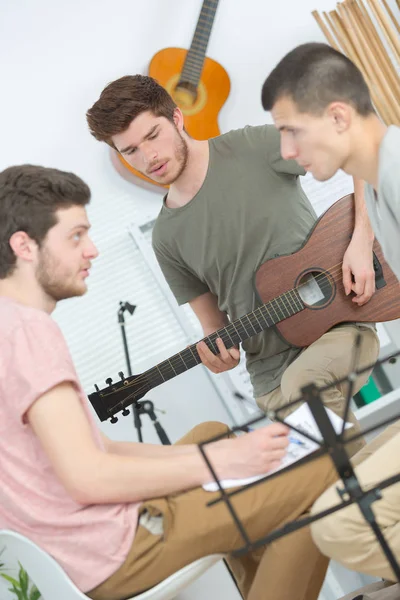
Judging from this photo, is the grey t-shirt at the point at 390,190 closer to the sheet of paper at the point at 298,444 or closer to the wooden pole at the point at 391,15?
the sheet of paper at the point at 298,444

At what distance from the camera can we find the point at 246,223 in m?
2.89

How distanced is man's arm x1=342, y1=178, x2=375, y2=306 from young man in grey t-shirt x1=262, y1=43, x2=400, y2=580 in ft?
2.11

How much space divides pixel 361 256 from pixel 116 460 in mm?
1377

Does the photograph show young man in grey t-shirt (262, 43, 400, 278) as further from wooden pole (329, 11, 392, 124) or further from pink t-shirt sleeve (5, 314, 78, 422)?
wooden pole (329, 11, 392, 124)

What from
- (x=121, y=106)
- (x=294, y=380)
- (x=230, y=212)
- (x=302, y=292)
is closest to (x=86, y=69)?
(x=121, y=106)

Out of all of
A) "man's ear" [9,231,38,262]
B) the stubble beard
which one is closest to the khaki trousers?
the stubble beard

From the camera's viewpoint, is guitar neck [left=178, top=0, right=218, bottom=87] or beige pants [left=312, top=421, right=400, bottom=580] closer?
beige pants [left=312, top=421, right=400, bottom=580]

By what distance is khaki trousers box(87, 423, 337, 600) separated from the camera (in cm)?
177

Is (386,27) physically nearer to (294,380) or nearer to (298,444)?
(294,380)

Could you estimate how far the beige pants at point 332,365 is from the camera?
8.56ft

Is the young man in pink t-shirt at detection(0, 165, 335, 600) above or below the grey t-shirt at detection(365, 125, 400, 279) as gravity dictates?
below

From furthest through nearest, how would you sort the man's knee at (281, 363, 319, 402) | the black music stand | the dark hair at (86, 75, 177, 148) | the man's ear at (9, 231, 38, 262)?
the dark hair at (86, 75, 177, 148) → the man's knee at (281, 363, 319, 402) → the man's ear at (9, 231, 38, 262) → the black music stand

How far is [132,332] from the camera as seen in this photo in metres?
4.12

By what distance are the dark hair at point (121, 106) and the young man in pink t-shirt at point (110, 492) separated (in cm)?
107
